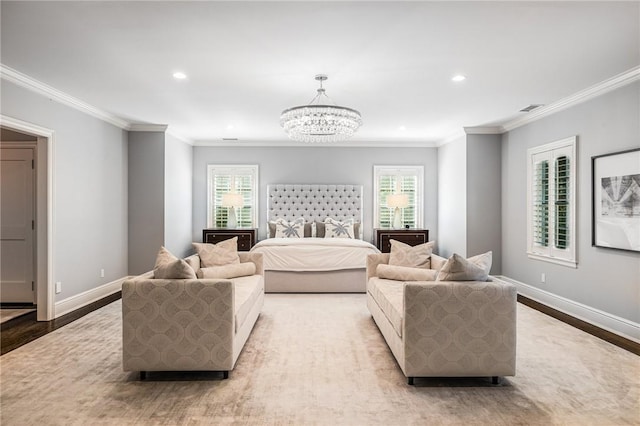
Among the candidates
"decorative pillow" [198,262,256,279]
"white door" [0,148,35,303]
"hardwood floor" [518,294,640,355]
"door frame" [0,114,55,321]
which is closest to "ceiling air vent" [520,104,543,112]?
"hardwood floor" [518,294,640,355]

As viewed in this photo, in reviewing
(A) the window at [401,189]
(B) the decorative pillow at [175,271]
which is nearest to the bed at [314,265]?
(A) the window at [401,189]

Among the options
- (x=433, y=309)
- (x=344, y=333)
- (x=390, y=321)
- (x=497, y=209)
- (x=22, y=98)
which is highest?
(x=22, y=98)

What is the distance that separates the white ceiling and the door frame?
74cm

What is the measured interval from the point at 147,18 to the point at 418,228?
6435mm

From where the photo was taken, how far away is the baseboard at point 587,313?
3.84 m

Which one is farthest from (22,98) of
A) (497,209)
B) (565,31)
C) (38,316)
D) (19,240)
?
(497,209)

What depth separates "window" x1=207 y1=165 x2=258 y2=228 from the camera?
805 centimetres

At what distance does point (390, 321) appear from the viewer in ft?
10.6

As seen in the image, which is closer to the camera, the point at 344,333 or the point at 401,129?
the point at 344,333

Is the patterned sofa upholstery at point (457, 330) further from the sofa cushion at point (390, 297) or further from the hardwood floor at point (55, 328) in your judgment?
the hardwood floor at point (55, 328)

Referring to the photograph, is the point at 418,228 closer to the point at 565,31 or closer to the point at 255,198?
the point at 255,198

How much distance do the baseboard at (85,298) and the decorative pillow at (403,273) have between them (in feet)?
12.1

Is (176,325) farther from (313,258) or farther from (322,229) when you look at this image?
(322,229)

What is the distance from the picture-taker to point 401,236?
7.66m
